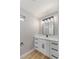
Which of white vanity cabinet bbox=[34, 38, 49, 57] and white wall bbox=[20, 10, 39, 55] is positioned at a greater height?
white wall bbox=[20, 10, 39, 55]

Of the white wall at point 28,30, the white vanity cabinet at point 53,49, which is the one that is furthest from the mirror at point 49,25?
the white vanity cabinet at point 53,49

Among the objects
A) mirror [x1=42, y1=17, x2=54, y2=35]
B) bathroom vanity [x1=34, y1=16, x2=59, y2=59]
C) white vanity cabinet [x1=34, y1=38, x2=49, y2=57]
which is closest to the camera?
bathroom vanity [x1=34, y1=16, x2=59, y2=59]

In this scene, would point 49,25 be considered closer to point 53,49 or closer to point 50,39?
point 50,39

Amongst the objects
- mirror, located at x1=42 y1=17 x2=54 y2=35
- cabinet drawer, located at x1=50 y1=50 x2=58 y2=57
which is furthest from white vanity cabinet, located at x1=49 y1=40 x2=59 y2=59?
mirror, located at x1=42 y1=17 x2=54 y2=35

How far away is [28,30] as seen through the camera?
425 centimetres

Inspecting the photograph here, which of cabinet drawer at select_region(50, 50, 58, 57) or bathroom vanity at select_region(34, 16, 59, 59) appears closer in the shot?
cabinet drawer at select_region(50, 50, 58, 57)

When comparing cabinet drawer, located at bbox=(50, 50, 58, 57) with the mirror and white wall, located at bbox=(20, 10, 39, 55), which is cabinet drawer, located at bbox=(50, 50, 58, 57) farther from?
white wall, located at bbox=(20, 10, 39, 55)

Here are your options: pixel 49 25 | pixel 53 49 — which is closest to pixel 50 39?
pixel 53 49

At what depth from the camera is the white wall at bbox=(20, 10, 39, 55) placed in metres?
3.71

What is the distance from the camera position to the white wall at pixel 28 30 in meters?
3.71
